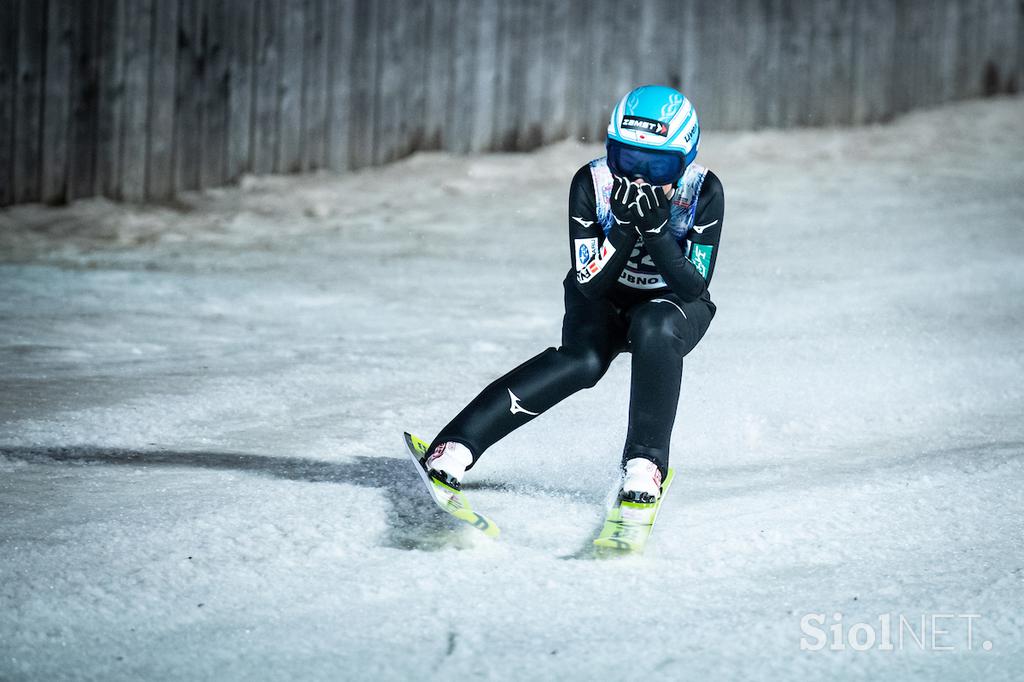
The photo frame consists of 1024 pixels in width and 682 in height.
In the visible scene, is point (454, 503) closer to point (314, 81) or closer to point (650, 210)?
point (650, 210)

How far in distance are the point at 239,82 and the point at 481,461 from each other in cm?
646

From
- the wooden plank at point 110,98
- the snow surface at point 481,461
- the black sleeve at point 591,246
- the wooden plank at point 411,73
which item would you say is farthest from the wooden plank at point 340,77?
the black sleeve at point 591,246

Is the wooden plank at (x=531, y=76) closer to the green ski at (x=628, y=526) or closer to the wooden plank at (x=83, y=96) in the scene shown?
the wooden plank at (x=83, y=96)

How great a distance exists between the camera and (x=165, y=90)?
9422 mm

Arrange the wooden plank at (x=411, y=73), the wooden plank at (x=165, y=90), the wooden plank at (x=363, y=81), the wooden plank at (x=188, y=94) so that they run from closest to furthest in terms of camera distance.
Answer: the wooden plank at (x=165, y=90)
the wooden plank at (x=188, y=94)
the wooden plank at (x=363, y=81)
the wooden plank at (x=411, y=73)

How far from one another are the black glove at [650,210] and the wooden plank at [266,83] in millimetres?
6999

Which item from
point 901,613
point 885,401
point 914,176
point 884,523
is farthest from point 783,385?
point 914,176

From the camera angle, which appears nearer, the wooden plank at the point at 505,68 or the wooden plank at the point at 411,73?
the wooden plank at the point at 411,73

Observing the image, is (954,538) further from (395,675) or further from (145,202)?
(145,202)

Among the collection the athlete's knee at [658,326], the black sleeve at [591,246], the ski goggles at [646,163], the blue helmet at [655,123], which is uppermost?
the blue helmet at [655,123]

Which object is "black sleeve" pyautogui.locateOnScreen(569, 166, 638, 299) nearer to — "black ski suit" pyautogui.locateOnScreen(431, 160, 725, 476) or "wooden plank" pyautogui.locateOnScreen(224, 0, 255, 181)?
"black ski suit" pyautogui.locateOnScreen(431, 160, 725, 476)

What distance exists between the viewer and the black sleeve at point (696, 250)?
3.47 meters

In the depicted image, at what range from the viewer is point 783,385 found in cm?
511

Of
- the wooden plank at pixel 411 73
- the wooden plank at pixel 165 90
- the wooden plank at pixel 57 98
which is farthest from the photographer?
the wooden plank at pixel 411 73
